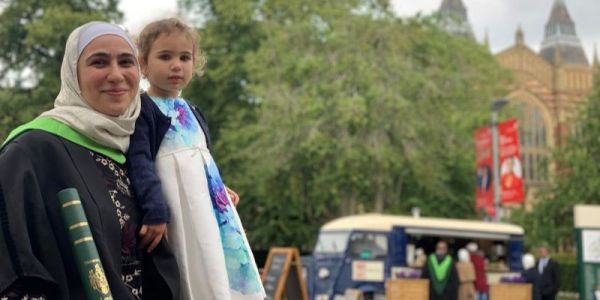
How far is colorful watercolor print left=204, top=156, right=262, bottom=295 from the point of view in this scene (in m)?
3.52

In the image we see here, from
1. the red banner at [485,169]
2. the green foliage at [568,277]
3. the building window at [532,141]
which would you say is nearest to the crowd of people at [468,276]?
the red banner at [485,169]

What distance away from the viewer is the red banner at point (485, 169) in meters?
31.4

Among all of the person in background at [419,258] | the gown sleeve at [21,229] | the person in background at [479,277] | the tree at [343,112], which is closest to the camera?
the gown sleeve at [21,229]

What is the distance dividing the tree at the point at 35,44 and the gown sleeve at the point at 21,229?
1313 inches

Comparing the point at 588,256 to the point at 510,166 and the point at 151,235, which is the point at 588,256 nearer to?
the point at 510,166

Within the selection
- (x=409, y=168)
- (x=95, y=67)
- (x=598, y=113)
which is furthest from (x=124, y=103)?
(x=598, y=113)

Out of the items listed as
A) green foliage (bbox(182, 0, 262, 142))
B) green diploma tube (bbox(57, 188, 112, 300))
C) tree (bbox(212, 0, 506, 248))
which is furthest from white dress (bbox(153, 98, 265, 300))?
green foliage (bbox(182, 0, 262, 142))

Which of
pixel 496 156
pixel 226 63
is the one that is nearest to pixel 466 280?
pixel 496 156

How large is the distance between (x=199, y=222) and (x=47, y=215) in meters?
0.54

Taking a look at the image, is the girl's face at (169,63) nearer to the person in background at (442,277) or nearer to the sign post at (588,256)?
the sign post at (588,256)

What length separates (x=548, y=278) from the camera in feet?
74.3

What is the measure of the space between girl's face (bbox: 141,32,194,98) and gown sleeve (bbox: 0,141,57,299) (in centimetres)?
73

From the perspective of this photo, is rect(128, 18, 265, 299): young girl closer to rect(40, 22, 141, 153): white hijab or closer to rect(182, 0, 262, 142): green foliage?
rect(40, 22, 141, 153): white hijab

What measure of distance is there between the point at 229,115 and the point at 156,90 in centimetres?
3607
